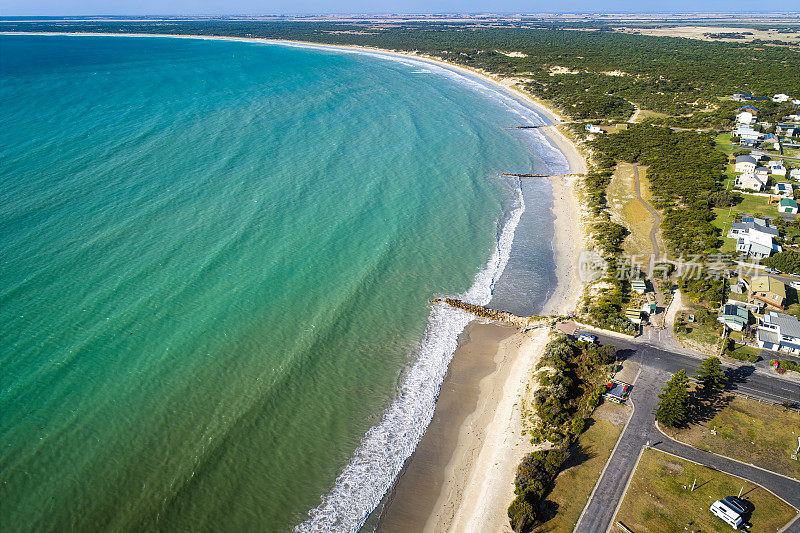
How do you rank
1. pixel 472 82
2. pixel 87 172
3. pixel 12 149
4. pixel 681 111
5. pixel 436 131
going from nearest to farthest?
pixel 87 172 < pixel 12 149 < pixel 436 131 < pixel 681 111 < pixel 472 82

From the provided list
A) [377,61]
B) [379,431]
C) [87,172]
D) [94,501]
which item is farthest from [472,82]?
[94,501]

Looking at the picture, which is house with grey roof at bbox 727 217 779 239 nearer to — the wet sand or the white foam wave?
the white foam wave

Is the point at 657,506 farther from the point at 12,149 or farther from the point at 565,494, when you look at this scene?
the point at 12,149

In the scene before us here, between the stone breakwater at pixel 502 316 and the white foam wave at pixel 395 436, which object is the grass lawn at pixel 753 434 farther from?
the white foam wave at pixel 395 436

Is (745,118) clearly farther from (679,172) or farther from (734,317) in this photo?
(734,317)

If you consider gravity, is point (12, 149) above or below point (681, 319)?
above

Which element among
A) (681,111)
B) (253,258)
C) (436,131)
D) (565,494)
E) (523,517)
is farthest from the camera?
(681,111)

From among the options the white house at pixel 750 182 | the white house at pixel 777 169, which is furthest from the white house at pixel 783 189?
the white house at pixel 777 169
